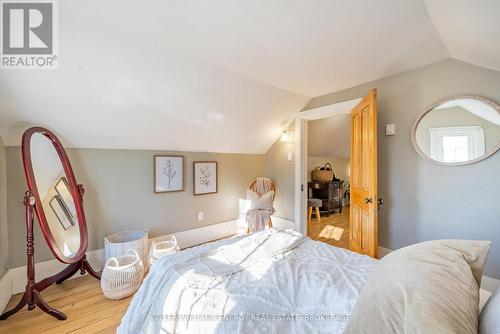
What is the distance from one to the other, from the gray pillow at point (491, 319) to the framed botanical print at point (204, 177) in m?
3.00

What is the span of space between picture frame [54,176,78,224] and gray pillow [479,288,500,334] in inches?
114

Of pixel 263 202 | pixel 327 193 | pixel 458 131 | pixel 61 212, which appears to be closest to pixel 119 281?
pixel 61 212

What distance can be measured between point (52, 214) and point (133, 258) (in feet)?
2.79

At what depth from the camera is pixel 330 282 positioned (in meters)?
1.10

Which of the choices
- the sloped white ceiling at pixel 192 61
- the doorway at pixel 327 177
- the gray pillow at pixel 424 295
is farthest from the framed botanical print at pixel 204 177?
the gray pillow at pixel 424 295

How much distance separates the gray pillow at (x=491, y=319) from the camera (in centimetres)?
52

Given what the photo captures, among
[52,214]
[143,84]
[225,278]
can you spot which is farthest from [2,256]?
[225,278]

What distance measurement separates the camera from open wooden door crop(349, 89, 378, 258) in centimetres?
211

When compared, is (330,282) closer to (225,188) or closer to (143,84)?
(143,84)

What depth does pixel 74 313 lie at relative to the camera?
1.78 metres

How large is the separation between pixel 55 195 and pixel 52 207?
0.12 metres

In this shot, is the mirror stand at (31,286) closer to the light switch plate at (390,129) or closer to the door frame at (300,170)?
the door frame at (300,170)

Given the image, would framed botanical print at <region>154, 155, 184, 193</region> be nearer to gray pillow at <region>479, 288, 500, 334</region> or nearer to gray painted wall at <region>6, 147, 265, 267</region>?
gray painted wall at <region>6, 147, 265, 267</region>

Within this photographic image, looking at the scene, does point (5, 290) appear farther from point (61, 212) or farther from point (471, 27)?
point (471, 27)
